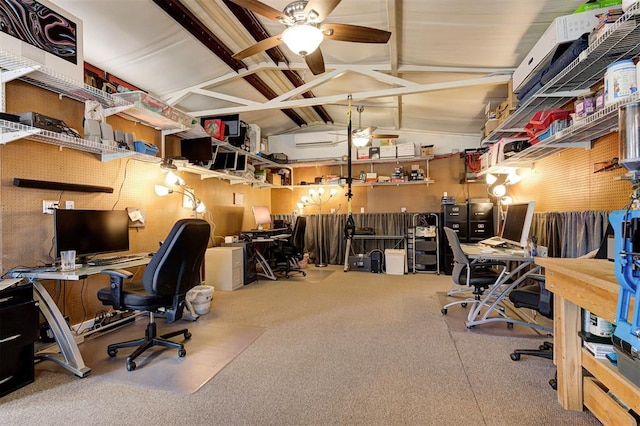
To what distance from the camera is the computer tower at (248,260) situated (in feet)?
15.8

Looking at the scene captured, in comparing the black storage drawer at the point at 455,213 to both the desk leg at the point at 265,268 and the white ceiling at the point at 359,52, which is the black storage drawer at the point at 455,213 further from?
the desk leg at the point at 265,268

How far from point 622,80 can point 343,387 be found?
243 centimetres

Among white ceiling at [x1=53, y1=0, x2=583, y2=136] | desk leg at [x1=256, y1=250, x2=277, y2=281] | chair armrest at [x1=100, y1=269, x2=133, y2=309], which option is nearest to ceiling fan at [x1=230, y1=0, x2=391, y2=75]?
white ceiling at [x1=53, y1=0, x2=583, y2=136]

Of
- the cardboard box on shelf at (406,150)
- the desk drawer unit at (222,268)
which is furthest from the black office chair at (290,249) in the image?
the cardboard box on shelf at (406,150)

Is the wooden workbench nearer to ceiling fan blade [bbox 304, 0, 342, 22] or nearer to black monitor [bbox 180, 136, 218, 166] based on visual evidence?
ceiling fan blade [bbox 304, 0, 342, 22]

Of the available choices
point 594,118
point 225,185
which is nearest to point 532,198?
point 594,118

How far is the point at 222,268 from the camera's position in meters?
4.48

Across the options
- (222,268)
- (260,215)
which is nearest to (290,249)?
(260,215)

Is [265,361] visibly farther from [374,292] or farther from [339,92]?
[339,92]

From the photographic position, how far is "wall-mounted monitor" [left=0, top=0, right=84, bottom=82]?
1.96 metres

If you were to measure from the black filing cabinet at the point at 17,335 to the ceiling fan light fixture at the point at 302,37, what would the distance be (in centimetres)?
248

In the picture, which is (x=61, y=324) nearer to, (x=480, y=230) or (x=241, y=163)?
(x=241, y=163)

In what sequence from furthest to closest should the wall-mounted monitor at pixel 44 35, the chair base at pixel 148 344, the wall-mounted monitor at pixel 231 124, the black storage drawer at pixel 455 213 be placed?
1. the black storage drawer at pixel 455 213
2. the wall-mounted monitor at pixel 231 124
3. the chair base at pixel 148 344
4. the wall-mounted monitor at pixel 44 35

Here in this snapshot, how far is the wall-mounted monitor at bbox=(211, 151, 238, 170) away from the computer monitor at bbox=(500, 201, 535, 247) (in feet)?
12.9
